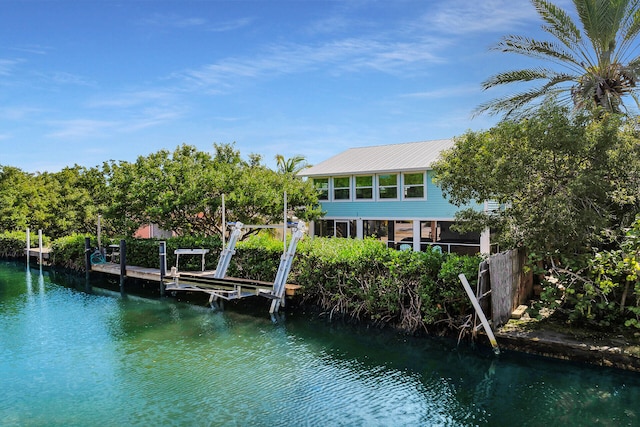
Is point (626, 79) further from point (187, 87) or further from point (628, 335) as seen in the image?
point (187, 87)

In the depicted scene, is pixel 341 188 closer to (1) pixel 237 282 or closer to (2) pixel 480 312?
(1) pixel 237 282

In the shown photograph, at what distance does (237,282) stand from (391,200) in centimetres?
1023

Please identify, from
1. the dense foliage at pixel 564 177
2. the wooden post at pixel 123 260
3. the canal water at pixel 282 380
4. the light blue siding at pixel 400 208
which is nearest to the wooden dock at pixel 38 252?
the wooden post at pixel 123 260

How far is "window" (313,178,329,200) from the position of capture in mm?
24672

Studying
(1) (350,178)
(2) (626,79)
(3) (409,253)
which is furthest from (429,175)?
(3) (409,253)

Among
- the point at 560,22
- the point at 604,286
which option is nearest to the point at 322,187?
the point at 560,22

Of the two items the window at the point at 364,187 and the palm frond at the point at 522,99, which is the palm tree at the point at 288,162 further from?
the palm frond at the point at 522,99

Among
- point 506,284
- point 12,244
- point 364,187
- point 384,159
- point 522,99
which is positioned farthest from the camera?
point 12,244

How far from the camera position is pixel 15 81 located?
19.3 m

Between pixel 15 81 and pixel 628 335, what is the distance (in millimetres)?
22025

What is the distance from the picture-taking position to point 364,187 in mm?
23234

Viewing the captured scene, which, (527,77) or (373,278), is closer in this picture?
(373,278)

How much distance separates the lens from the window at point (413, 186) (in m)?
21.4

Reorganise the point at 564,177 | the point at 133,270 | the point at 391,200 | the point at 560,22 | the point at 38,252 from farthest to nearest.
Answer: the point at 38,252
the point at 391,200
the point at 133,270
the point at 560,22
the point at 564,177
